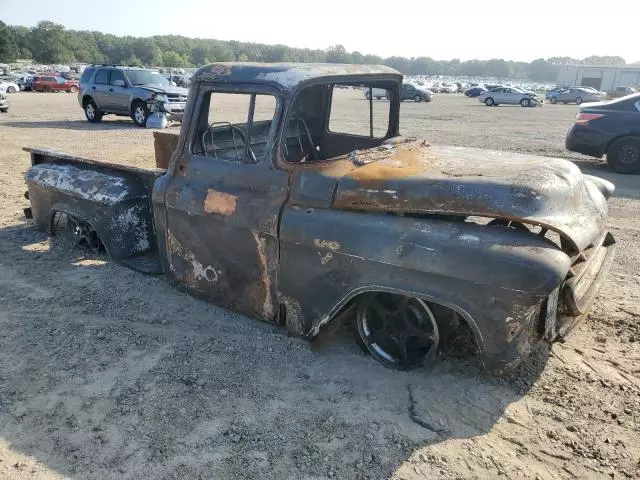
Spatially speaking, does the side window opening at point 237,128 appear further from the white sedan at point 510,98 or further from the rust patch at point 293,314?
the white sedan at point 510,98

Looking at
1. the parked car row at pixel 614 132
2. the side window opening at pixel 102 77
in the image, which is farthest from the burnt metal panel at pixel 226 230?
the side window opening at pixel 102 77

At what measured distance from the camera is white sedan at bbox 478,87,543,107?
1313 inches

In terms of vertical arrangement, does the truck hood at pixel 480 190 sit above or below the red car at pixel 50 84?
above

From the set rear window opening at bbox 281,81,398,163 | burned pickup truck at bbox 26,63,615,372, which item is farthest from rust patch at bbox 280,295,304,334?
rear window opening at bbox 281,81,398,163

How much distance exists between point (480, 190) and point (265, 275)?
1521 millimetres

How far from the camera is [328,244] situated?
3064 millimetres

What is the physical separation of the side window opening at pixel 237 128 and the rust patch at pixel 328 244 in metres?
0.75

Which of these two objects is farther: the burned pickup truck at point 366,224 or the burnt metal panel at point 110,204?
the burnt metal panel at point 110,204

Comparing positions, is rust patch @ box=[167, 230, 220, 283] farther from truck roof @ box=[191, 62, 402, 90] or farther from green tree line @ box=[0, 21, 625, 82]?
green tree line @ box=[0, 21, 625, 82]

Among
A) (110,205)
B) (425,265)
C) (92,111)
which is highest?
(425,265)

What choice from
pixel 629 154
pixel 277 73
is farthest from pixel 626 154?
pixel 277 73

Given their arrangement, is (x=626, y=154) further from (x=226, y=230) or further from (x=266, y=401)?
(x=266, y=401)

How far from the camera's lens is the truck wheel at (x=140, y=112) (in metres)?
15.5

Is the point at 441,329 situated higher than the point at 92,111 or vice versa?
the point at 441,329
